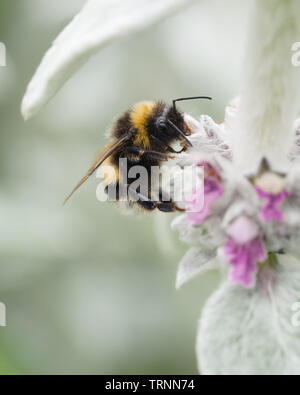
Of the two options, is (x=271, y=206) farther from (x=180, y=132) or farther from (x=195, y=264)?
(x=180, y=132)

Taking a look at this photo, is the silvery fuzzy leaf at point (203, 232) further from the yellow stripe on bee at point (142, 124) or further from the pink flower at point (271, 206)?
the yellow stripe on bee at point (142, 124)

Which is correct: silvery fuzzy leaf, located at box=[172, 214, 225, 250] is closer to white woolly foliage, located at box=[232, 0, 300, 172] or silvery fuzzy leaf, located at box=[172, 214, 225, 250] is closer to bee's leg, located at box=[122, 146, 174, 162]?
white woolly foliage, located at box=[232, 0, 300, 172]

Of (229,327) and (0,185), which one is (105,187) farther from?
(0,185)

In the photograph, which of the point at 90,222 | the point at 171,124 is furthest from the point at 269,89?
the point at 90,222

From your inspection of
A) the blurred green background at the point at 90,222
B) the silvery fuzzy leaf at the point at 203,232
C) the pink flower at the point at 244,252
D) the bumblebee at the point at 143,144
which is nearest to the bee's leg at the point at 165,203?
the bumblebee at the point at 143,144

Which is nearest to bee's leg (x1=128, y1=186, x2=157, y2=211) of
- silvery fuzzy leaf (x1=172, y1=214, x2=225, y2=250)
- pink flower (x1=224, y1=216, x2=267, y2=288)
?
silvery fuzzy leaf (x1=172, y1=214, x2=225, y2=250)

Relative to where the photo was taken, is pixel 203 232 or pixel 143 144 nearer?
pixel 203 232
